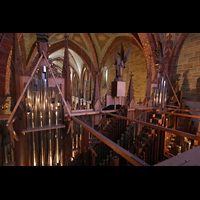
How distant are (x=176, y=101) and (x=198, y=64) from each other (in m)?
1.81

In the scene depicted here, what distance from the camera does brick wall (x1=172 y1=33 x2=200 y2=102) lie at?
15.9 ft

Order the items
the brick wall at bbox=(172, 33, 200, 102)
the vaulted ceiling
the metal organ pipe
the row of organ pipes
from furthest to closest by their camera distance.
Result: the vaulted ceiling < the brick wall at bbox=(172, 33, 200, 102) < the metal organ pipe < the row of organ pipes

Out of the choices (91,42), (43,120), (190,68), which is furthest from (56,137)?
(91,42)

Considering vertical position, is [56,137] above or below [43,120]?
below

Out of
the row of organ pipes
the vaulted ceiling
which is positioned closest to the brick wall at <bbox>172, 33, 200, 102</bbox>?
the row of organ pipes

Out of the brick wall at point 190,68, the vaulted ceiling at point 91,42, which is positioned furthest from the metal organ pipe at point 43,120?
the brick wall at point 190,68

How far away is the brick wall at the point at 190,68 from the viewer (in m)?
4.84

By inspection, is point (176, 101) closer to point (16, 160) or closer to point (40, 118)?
point (40, 118)

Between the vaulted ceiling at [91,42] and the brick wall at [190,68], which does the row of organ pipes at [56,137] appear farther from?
the vaulted ceiling at [91,42]

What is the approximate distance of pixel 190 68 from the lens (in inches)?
199

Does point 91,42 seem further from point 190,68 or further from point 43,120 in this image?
point 43,120

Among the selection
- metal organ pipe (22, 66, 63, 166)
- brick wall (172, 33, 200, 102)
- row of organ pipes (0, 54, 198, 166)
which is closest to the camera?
row of organ pipes (0, 54, 198, 166)

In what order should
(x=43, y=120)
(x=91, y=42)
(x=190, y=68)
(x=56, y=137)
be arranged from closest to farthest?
(x=43, y=120) → (x=56, y=137) → (x=190, y=68) → (x=91, y=42)

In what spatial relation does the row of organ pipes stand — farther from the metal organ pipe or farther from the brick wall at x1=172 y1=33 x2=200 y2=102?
the brick wall at x1=172 y1=33 x2=200 y2=102
